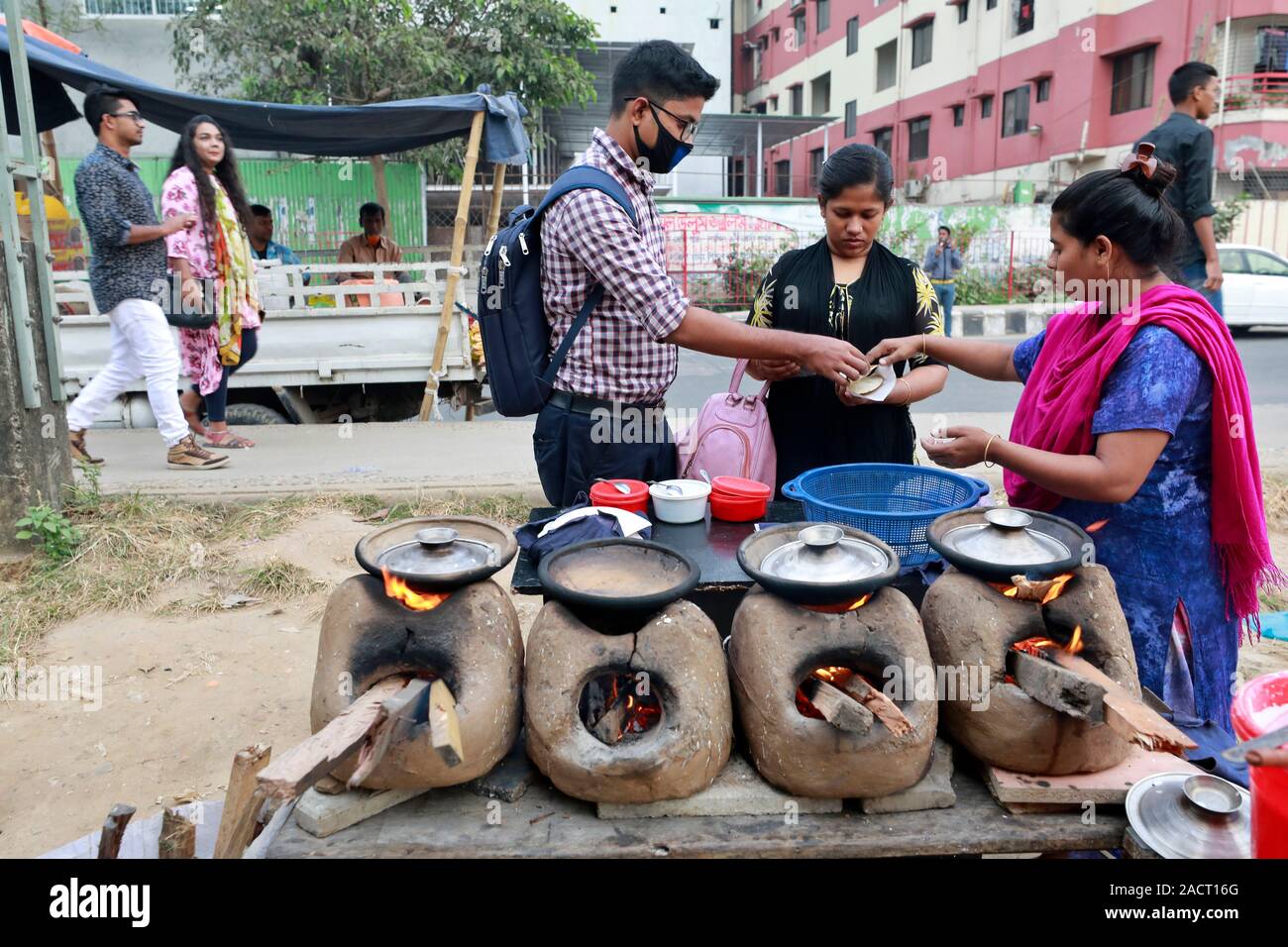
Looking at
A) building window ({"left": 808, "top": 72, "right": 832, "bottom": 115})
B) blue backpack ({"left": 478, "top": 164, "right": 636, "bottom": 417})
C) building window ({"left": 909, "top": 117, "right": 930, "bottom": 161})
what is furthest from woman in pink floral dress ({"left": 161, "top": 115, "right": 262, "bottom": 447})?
building window ({"left": 808, "top": 72, "right": 832, "bottom": 115})

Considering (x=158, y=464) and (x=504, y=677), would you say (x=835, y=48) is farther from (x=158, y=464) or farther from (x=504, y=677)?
(x=504, y=677)

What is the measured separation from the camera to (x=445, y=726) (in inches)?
59.4

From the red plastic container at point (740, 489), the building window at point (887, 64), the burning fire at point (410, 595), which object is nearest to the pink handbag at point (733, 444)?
the red plastic container at point (740, 489)

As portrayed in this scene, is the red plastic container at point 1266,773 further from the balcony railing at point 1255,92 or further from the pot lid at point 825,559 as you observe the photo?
the balcony railing at point 1255,92

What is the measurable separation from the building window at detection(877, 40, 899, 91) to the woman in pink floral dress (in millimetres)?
26009

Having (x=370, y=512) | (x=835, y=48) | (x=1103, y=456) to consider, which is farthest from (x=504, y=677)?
(x=835, y=48)

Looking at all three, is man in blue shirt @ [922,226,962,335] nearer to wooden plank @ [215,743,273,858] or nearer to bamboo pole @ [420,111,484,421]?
bamboo pole @ [420,111,484,421]

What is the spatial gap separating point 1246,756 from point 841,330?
199 cm

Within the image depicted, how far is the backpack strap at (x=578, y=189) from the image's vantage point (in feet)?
7.96

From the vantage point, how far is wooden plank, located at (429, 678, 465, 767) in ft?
4.90

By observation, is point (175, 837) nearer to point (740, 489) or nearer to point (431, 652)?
point (431, 652)

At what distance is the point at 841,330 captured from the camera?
9.70 ft
